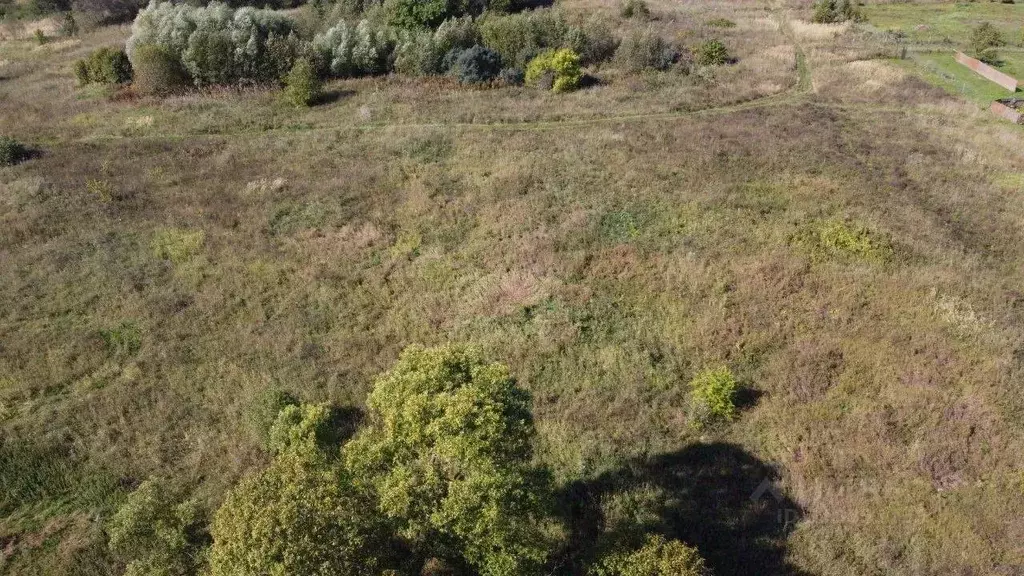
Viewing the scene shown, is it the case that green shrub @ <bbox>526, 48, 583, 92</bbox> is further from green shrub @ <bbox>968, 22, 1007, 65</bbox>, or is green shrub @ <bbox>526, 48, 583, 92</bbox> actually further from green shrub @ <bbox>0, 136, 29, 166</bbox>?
green shrub @ <bbox>0, 136, 29, 166</bbox>

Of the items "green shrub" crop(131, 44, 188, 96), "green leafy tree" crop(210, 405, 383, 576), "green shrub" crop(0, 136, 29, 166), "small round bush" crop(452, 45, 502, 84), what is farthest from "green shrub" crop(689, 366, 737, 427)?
"green shrub" crop(131, 44, 188, 96)

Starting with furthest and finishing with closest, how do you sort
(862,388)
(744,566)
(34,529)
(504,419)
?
(862,388) < (34,529) < (744,566) < (504,419)

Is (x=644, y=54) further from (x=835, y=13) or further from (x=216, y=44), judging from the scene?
(x=216, y=44)

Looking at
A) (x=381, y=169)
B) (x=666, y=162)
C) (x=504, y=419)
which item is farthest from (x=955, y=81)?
(x=504, y=419)

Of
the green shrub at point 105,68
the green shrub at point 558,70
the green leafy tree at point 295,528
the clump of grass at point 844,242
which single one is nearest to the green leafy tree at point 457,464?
the green leafy tree at point 295,528

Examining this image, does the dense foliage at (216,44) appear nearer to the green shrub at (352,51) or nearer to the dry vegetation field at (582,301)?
the green shrub at (352,51)

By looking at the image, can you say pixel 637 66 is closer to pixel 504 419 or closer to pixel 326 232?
pixel 326 232
